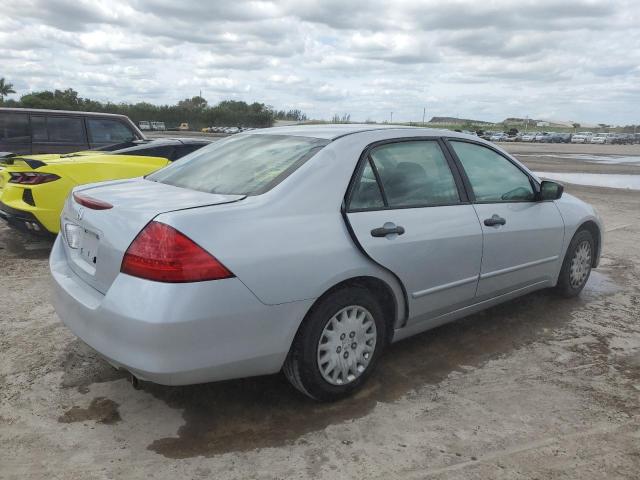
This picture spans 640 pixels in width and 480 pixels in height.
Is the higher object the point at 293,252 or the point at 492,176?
the point at 492,176

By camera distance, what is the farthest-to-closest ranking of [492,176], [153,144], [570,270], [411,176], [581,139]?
[581,139] → [153,144] → [570,270] → [492,176] → [411,176]

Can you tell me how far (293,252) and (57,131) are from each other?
7.58 m

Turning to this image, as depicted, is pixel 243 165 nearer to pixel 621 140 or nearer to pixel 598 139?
pixel 598 139

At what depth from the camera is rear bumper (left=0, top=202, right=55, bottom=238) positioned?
19.6 feet

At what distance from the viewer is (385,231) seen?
3.23 meters

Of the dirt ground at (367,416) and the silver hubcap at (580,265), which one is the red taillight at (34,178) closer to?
the dirt ground at (367,416)

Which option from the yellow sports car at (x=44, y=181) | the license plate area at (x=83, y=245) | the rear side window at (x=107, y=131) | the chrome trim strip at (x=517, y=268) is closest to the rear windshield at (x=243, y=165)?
the license plate area at (x=83, y=245)

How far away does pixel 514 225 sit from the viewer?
4145 millimetres

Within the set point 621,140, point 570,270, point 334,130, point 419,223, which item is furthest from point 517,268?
point 621,140

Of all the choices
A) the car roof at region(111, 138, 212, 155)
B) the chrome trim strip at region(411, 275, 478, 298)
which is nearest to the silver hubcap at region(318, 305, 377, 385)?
the chrome trim strip at region(411, 275, 478, 298)

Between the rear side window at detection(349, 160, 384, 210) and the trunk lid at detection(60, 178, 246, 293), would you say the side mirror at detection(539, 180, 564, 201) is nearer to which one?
the rear side window at detection(349, 160, 384, 210)

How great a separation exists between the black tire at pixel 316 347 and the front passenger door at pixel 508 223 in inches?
46.8

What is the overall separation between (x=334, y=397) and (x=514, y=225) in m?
1.92

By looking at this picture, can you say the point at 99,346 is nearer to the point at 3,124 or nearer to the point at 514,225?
the point at 514,225
